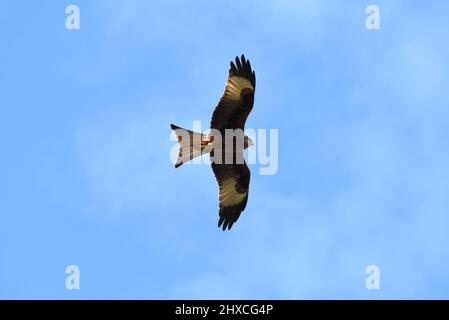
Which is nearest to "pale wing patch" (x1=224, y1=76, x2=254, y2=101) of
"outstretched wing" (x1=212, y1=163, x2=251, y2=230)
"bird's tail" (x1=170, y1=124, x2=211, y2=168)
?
"bird's tail" (x1=170, y1=124, x2=211, y2=168)

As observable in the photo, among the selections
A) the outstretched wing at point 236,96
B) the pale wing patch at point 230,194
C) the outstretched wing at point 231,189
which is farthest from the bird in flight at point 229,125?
the pale wing patch at point 230,194

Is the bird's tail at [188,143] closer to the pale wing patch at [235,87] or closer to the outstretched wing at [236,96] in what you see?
the outstretched wing at [236,96]

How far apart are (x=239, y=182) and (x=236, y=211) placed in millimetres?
554

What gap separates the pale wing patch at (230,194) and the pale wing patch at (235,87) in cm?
193

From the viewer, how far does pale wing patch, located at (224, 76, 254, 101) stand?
1847 centimetres

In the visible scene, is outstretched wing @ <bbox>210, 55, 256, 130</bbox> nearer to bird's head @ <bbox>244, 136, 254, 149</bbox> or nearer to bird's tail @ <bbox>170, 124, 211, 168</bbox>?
bird's tail @ <bbox>170, 124, 211, 168</bbox>

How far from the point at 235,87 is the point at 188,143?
1228mm

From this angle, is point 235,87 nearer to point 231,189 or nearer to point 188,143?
point 188,143

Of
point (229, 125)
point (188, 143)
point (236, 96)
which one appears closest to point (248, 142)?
point (229, 125)
